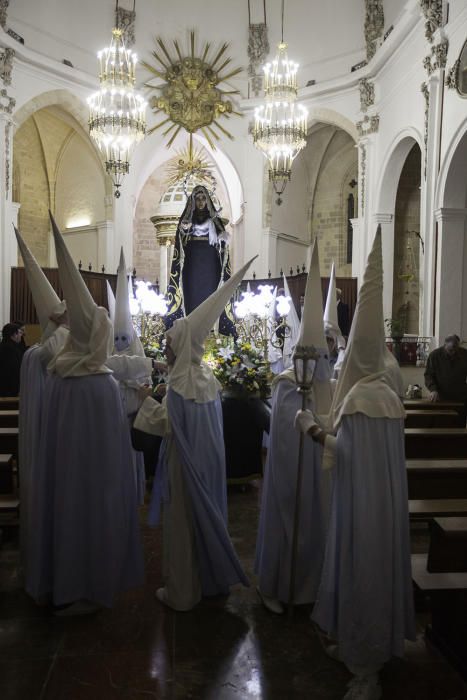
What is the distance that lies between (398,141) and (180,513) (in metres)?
11.8

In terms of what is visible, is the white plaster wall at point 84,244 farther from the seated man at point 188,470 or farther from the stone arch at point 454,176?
the seated man at point 188,470

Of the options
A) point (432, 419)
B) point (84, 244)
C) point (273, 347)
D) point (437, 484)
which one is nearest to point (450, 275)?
point (273, 347)

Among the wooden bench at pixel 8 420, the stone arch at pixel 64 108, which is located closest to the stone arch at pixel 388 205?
the stone arch at pixel 64 108

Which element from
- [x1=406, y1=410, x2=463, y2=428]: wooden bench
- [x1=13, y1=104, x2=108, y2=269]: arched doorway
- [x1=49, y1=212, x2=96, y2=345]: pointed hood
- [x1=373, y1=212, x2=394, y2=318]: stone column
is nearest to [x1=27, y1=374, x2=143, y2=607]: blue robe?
[x1=49, y1=212, x2=96, y2=345]: pointed hood

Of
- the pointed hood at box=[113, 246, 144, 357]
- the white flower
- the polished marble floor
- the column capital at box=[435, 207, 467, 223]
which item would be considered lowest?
the polished marble floor

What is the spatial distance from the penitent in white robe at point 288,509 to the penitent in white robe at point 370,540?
817 mm

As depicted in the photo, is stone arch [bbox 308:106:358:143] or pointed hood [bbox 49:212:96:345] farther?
stone arch [bbox 308:106:358:143]

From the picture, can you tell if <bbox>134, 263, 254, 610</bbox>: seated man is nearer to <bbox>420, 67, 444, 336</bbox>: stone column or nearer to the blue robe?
the blue robe

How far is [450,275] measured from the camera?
37.4ft

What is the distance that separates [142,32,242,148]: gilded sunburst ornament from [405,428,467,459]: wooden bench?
1367 cm

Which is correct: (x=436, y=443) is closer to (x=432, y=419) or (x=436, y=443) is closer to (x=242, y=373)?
(x=432, y=419)

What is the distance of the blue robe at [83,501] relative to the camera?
385cm

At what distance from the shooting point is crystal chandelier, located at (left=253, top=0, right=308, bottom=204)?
41.3ft

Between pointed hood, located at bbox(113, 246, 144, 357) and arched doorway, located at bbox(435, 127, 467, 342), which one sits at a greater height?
arched doorway, located at bbox(435, 127, 467, 342)
